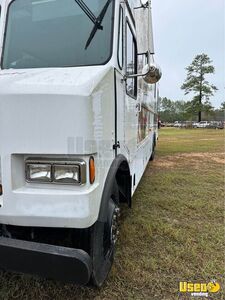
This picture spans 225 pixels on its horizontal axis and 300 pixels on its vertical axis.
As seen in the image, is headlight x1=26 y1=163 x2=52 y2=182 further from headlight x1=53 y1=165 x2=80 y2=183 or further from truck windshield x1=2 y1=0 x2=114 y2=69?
truck windshield x1=2 y1=0 x2=114 y2=69

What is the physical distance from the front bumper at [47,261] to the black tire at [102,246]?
36 cm

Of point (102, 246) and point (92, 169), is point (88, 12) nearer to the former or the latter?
point (92, 169)

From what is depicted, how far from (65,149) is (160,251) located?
2000 millimetres

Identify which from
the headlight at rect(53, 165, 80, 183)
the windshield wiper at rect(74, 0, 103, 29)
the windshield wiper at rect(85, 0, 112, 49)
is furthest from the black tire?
the windshield wiper at rect(74, 0, 103, 29)

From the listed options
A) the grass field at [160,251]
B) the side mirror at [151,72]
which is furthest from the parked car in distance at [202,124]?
the side mirror at [151,72]

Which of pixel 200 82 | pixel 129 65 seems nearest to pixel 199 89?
pixel 200 82

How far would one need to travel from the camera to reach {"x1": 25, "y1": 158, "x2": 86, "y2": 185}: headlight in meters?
1.65

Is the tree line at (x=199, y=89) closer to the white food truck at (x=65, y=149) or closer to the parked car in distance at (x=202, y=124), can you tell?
the parked car in distance at (x=202, y=124)

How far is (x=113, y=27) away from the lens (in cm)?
233

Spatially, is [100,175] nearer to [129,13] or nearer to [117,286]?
[117,286]

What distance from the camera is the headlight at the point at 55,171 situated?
1654 millimetres

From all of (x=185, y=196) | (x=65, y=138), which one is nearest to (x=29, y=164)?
(x=65, y=138)

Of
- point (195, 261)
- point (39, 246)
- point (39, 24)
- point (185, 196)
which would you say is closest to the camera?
point (39, 246)

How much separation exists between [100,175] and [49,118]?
0.58 m
